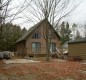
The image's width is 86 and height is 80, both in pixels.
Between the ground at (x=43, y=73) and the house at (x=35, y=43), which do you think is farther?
the house at (x=35, y=43)

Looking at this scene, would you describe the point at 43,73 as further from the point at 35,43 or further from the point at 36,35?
the point at 36,35

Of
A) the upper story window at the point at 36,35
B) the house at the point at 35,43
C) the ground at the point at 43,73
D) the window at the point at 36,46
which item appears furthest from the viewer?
the upper story window at the point at 36,35

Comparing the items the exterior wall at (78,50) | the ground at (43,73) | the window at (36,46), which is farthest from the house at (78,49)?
the ground at (43,73)

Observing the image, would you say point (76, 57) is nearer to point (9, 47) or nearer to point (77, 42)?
point (77, 42)

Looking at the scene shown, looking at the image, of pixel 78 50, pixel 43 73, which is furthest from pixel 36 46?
pixel 43 73

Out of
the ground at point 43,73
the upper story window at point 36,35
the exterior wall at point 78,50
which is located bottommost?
the ground at point 43,73

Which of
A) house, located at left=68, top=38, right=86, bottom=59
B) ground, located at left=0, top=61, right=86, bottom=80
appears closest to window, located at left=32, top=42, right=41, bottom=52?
house, located at left=68, top=38, right=86, bottom=59

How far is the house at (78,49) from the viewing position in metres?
30.5

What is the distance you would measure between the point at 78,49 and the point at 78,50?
152 millimetres

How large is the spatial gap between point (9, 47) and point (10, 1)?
41631 millimetres

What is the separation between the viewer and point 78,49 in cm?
3175

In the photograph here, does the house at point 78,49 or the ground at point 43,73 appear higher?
the house at point 78,49

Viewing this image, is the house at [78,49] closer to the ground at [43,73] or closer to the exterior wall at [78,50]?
the exterior wall at [78,50]

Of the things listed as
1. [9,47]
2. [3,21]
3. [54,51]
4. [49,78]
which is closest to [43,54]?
[54,51]
